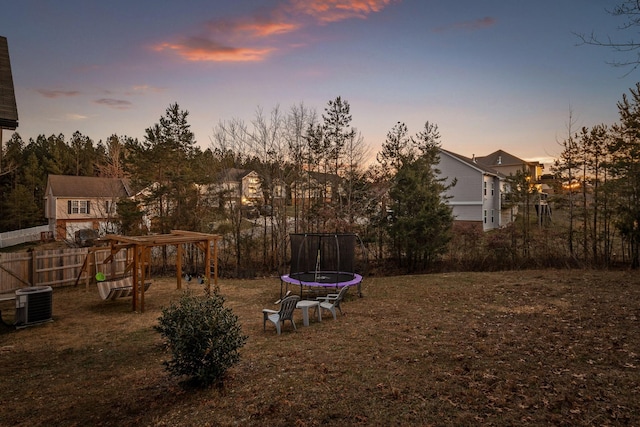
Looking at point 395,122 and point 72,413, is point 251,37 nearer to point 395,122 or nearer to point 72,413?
point 395,122

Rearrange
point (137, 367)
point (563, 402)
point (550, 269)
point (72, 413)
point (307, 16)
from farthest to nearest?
1. point (550, 269)
2. point (307, 16)
3. point (137, 367)
4. point (72, 413)
5. point (563, 402)

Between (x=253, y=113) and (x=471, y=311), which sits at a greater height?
(x=253, y=113)

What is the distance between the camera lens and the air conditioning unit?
26.8 feet

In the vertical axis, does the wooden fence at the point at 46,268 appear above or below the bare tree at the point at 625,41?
below

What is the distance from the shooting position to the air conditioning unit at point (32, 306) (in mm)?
8164

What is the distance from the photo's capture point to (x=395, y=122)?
687 inches

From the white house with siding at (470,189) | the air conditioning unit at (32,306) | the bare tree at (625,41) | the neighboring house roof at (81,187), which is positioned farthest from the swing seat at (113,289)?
the white house with siding at (470,189)

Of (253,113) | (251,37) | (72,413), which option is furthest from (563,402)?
(253,113)

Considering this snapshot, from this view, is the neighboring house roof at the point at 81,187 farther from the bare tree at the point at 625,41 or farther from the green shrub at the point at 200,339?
the bare tree at the point at 625,41

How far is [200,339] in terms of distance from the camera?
174 inches

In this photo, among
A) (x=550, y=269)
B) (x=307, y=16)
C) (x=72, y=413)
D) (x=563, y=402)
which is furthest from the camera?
(x=550, y=269)

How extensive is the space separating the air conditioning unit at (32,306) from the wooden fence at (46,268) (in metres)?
2.26

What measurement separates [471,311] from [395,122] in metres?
11.6

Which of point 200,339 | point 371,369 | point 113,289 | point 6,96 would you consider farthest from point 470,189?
point 6,96
